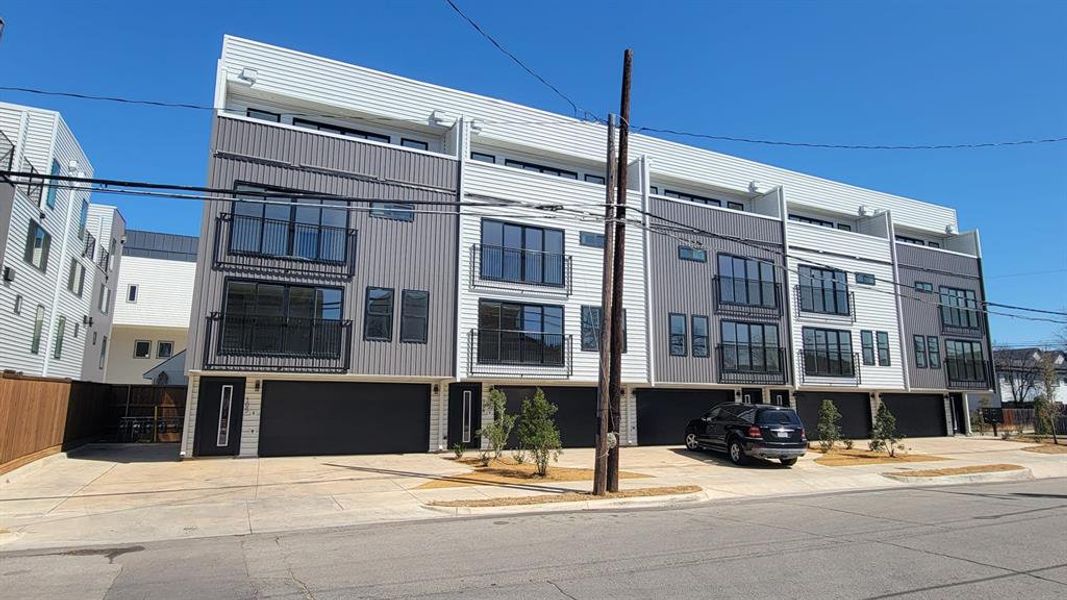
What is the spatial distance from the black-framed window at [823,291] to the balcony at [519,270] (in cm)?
1166

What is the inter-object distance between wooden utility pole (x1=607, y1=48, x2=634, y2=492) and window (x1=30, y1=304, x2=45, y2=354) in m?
22.3

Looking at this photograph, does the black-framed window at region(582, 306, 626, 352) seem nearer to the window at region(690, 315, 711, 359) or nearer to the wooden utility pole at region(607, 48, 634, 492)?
the window at region(690, 315, 711, 359)

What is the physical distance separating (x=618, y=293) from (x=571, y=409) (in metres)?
11.5

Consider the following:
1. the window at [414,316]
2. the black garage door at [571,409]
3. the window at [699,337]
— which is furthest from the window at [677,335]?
the window at [414,316]

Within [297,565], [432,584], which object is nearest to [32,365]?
[297,565]

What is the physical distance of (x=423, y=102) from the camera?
23.2 m

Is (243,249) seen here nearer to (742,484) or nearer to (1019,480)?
(742,484)

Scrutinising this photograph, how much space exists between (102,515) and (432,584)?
25.1 ft

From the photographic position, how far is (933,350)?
31.6 m

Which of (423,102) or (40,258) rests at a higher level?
(423,102)

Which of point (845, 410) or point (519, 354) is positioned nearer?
point (519, 354)

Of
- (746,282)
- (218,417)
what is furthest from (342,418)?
(746,282)

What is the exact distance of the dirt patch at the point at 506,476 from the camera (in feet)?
47.9

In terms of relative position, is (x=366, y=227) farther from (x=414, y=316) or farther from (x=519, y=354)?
(x=519, y=354)
